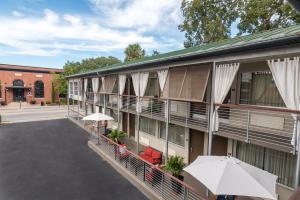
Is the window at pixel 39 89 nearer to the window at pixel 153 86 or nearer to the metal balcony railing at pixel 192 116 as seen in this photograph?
the window at pixel 153 86

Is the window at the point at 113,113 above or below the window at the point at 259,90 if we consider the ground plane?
below

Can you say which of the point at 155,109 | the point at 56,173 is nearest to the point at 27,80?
the point at 56,173

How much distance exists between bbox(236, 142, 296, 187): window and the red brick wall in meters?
49.0

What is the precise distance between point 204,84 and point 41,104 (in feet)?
150

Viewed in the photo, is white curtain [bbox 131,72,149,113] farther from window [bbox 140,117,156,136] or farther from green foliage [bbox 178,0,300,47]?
green foliage [bbox 178,0,300,47]

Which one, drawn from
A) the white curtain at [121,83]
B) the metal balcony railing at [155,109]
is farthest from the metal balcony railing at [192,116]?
the white curtain at [121,83]

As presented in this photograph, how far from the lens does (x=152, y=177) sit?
8.85 metres

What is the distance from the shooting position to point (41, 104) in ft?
148

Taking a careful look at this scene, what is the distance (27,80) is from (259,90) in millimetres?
49817

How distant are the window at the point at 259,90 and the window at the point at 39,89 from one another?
49245mm

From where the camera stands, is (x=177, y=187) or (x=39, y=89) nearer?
(x=177, y=187)

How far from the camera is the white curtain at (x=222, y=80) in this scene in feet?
23.8

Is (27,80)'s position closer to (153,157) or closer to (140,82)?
(140,82)

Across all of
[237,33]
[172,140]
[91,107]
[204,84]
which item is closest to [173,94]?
[204,84]
